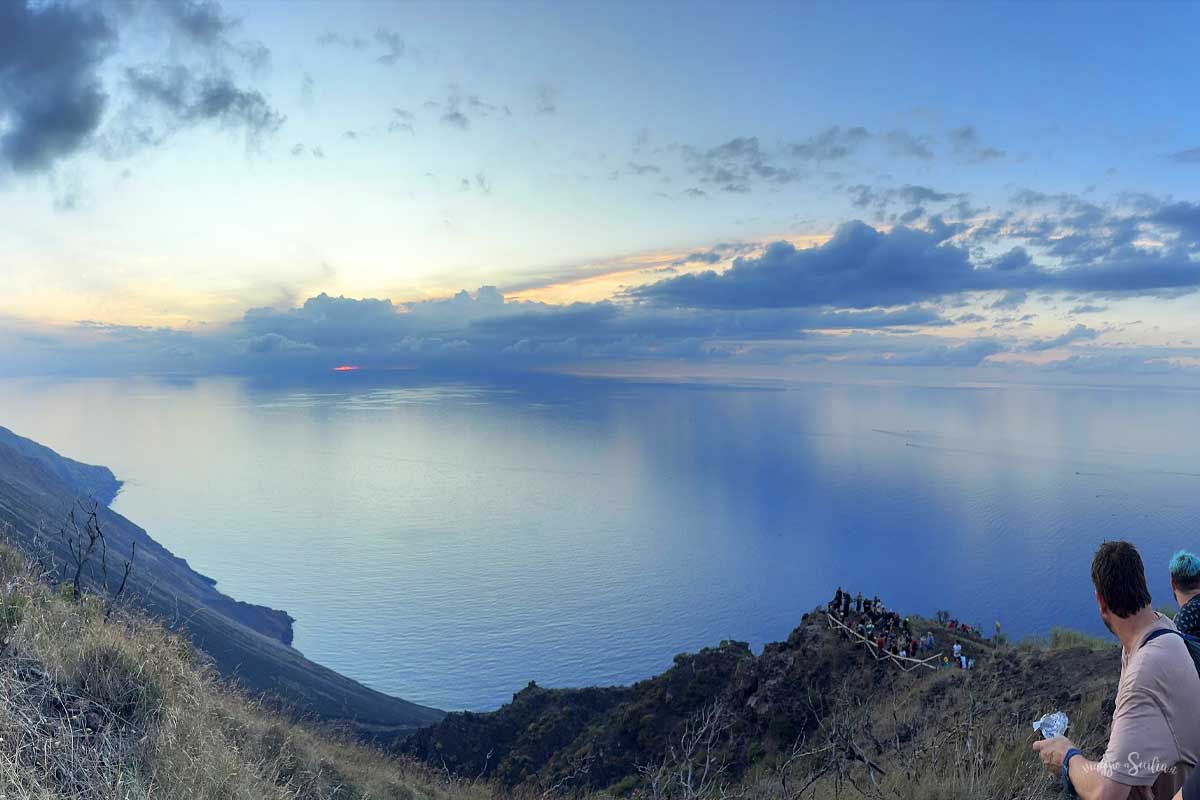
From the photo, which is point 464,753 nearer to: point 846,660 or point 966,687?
point 846,660

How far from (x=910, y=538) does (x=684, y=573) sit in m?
27.5

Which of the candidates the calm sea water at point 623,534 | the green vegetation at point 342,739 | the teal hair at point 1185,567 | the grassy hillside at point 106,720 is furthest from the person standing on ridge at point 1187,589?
the calm sea water at point 623,534

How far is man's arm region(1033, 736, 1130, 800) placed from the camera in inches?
97.2

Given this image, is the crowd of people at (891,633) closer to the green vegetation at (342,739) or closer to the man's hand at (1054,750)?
the green vegetation at (342,739)

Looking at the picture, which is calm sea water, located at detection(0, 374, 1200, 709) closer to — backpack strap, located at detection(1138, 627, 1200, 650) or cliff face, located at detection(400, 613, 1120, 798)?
cliff face, located at detection(400, 613, 1120, 798)

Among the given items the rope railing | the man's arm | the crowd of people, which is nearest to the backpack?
the man's arm

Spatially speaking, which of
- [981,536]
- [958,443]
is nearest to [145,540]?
[981,536]

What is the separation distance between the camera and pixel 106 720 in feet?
15.4

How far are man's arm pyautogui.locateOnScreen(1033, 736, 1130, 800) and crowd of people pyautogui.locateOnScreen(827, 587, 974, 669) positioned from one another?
46.9 ft

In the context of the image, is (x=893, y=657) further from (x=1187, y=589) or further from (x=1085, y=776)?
(x=1085, y=776)

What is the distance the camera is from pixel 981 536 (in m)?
67.1

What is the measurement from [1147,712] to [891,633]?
57.8 feet

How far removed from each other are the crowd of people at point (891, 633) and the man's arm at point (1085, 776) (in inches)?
563

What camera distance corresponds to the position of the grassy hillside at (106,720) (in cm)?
388
